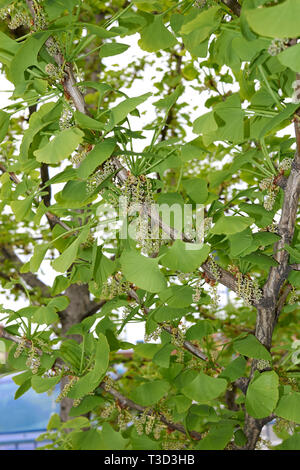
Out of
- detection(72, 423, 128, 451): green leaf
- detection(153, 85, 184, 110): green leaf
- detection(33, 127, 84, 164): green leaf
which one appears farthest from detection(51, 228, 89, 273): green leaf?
detection(72, 423, 128, 451): green leaf

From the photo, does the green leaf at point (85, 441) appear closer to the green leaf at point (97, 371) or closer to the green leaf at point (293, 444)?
the green leaf at point (97, 371)

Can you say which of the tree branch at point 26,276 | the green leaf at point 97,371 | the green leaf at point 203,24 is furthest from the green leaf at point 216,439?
the tree branch at point 26,276

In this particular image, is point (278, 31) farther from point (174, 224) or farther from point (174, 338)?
point (174, 338)

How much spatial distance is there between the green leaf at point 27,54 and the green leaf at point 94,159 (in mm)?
117

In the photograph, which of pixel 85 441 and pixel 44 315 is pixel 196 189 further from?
pixel 85 441

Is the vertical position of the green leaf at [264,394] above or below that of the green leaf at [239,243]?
below

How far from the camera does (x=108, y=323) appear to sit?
0.77 m

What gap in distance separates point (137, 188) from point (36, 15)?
23 cm

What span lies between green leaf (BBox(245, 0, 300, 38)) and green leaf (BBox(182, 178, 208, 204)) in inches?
14.2

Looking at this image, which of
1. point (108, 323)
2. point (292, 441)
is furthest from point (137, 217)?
point (292, 441)

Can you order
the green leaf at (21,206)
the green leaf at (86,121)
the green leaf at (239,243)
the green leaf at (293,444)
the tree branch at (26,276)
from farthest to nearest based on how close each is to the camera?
the tree branch at (26,276)
the green leaf at (293,444)
the green leaf at (21,206)
the green leaf at (239,243)
the green leaf at (86,121)

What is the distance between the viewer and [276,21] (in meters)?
0.37

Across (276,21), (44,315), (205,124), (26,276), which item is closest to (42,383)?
(44,315)

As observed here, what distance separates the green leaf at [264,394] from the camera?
2.04ft
